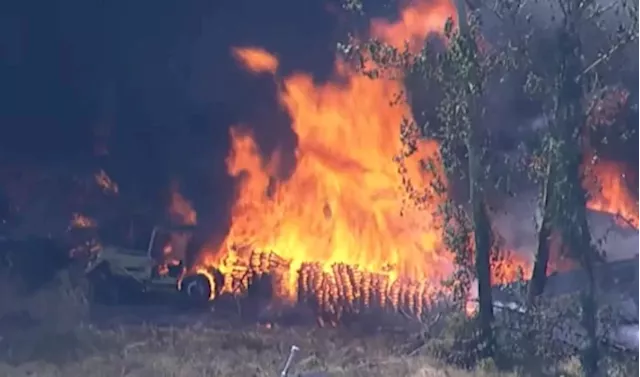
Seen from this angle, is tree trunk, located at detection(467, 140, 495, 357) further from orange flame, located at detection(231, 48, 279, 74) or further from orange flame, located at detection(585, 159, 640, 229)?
orange flame, located at detection(231, 48, 279, 74)

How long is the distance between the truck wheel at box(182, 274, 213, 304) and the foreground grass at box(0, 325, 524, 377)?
1.11 metres

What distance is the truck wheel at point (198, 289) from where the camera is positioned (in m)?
14.3

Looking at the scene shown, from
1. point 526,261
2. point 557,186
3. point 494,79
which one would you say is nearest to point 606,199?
point 526,261

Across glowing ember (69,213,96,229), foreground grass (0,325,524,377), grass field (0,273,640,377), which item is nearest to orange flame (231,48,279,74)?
glowing ember (69,213,96,229)

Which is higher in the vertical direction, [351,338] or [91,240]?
[91,240]

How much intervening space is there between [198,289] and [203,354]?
9.24 ft

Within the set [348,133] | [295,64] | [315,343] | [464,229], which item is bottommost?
[315,343]

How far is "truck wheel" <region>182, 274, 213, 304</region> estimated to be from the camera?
1430 centimetres

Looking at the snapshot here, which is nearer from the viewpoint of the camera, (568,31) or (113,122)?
(568,31)

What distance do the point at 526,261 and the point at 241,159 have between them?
4599 millimetres

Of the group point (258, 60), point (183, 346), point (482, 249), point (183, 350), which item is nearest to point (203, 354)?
point (183, 350)

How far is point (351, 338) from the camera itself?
12.7 m

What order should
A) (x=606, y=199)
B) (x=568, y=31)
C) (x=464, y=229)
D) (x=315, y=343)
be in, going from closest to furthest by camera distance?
(x=568, y=31) < (x=464, y=229) < (x=315, y=343) < (x=606, y=199)

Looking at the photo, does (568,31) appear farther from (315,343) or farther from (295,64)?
(295,64)
